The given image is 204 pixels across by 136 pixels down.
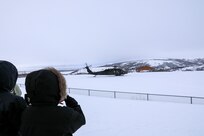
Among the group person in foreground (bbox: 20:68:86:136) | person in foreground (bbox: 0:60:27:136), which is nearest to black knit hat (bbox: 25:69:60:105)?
person in foreground (bbox: 20:68:86:136)

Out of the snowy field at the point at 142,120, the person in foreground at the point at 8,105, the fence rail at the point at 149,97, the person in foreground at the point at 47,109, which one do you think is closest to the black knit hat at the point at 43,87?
the person in foreground at the point at 47,109

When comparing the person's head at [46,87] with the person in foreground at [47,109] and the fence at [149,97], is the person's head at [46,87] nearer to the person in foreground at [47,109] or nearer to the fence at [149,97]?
the person in foreground at [47,109]

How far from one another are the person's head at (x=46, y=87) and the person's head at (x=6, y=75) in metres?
0.38

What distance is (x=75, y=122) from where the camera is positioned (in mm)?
2754

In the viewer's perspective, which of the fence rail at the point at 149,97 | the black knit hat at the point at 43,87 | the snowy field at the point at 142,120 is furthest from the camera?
the fence rail at the point at 149,97

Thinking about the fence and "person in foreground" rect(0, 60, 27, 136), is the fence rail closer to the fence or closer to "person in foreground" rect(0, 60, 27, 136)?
the fence

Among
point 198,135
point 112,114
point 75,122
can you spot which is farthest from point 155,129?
point 75,122

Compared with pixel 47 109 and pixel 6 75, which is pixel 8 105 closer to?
pixel 6 75

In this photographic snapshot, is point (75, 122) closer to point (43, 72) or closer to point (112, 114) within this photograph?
point (43, 72)

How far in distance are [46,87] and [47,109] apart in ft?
0.82

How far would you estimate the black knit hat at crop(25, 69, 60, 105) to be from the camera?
2.62 m

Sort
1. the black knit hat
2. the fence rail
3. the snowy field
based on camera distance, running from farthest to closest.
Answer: the fence rail
the snowy field
the black knit hat

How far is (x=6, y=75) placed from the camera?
2939mm

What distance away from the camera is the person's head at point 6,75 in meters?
2.93
